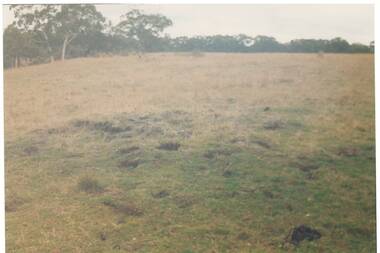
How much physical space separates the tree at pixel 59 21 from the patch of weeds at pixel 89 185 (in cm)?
313

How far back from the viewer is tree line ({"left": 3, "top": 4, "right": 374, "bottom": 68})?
11.9 m

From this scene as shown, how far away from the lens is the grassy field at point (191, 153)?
10.6m

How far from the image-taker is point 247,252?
1025 centimetres

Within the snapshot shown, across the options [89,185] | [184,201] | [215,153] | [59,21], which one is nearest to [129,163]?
[89,185]

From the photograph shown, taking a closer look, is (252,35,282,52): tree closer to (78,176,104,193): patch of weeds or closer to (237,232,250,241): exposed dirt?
(237,232,250,241): exposed dirt

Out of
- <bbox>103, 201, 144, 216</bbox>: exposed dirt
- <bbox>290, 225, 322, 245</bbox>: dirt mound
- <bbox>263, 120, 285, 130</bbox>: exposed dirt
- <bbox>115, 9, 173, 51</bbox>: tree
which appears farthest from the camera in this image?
<bbox>263, 120, 285, 130</bbox>: exposed dirt

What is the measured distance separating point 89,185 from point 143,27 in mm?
3825

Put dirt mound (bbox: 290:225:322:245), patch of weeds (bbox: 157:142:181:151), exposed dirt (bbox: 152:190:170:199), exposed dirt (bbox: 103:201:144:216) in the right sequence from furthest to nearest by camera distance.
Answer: patch of weeds (bbox: 157:142:181:151) → exposed dirt (bbox: 152:190:170:199) → exposed dirt (bbox: 103:201:144:216) → dirt mound (bbox: 290:225:322:245)

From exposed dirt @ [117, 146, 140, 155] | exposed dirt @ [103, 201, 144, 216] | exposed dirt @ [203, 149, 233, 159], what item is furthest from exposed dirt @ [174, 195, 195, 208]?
exposed dirt @ [117, 146, 140, 155]

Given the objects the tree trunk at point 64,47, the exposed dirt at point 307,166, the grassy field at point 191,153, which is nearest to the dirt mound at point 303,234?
the grassy field at point 191,153

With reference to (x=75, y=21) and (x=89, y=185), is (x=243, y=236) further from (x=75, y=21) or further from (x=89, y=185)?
(x=75, y=21)

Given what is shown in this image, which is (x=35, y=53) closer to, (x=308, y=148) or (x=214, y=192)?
(x=214, y=192)

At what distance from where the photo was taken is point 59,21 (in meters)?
12.2

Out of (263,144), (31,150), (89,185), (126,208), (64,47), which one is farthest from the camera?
(64,47)
